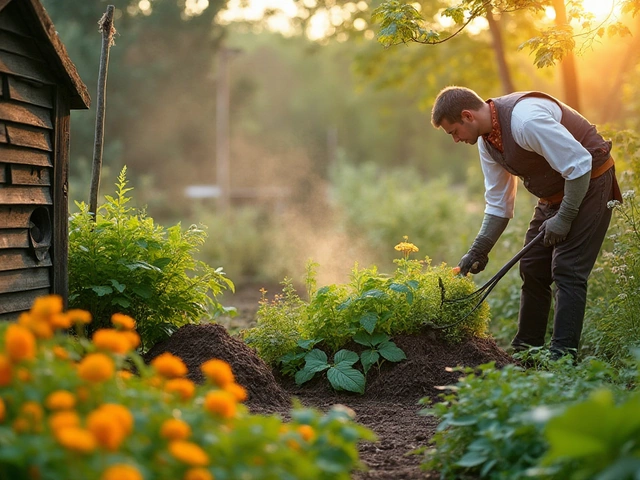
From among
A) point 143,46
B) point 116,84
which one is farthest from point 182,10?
point 116,84

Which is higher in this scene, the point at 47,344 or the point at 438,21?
the point at 438,21

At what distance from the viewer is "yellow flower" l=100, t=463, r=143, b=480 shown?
1.56 meters

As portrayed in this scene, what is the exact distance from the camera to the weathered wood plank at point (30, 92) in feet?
13.5

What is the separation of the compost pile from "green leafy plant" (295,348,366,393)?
0.25 feet

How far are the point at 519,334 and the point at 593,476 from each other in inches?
113

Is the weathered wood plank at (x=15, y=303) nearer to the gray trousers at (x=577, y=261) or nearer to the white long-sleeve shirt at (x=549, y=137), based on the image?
the gray trousers at (x=577, y=261)

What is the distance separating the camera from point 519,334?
5219 millimetres

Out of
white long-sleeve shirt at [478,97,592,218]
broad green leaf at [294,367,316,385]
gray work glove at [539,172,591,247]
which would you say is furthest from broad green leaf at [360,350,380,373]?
white long-sleeve shirt at [478,97,592,218]

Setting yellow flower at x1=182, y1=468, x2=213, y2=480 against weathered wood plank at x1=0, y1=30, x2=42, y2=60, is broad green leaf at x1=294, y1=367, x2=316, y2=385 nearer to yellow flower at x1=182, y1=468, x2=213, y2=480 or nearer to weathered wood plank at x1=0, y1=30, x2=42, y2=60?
weathered wood plank at x1=0, y1=30, x2=42, y2=60

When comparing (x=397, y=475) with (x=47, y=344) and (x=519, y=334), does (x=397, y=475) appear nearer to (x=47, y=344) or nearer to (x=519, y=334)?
(x=47, y=344)

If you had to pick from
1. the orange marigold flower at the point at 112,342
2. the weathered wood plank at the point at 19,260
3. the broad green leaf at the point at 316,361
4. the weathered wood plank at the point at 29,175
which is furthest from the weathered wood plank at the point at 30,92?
the orange marigold flower at the point at 112,342

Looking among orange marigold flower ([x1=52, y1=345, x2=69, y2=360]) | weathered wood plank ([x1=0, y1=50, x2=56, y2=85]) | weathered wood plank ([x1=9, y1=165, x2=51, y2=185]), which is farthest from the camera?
weathered wood plank ([x1=9, y1=165, x2=51, y2=185])

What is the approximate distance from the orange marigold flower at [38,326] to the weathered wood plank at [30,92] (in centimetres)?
240

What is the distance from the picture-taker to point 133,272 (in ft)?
15.3
